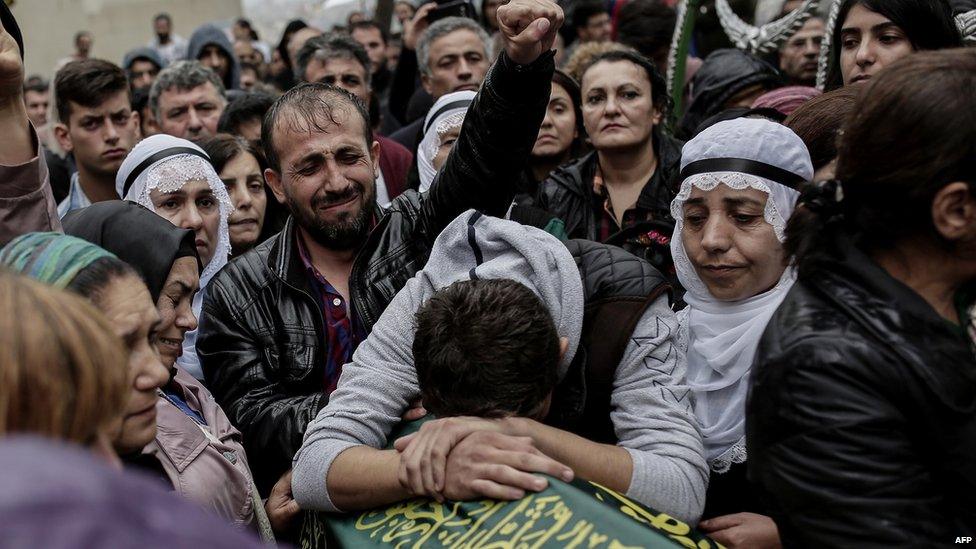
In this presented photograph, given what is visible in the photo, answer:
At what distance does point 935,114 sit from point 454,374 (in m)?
1.16

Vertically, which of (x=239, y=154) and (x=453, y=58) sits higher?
(x=453, y=58)

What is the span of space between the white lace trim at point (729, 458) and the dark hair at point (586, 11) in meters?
5.98

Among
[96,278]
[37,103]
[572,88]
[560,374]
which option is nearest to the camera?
[96,278]

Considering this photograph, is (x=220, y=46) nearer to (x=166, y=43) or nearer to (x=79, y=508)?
(x=166, y=43)

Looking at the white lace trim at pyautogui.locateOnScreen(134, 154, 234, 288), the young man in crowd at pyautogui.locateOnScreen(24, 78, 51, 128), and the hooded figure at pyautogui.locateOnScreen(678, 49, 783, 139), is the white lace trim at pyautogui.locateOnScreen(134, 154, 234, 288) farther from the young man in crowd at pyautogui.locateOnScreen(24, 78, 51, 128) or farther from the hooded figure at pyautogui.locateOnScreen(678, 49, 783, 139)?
the young man in crowd at pyautogui.locateOnScreen(24, 78, 51, 128)

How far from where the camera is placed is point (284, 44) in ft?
31.9

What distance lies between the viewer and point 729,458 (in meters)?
2.71

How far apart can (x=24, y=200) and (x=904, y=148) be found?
2268mm

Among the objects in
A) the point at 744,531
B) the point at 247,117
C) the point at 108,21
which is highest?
the point at 247,117

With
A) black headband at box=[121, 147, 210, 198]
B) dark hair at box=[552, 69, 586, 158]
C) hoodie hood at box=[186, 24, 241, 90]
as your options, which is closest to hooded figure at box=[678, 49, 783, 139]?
dark hair at box=[552, 69, 586, 158]

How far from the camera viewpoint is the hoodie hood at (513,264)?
2578 millimetres

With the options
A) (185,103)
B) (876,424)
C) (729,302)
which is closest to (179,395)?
(729,302)

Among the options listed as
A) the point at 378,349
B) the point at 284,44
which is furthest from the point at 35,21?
the point at 378,349

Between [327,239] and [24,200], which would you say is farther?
[327,239]
